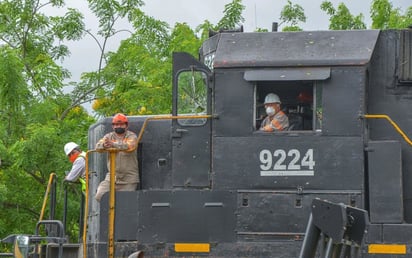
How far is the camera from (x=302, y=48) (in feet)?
41.9

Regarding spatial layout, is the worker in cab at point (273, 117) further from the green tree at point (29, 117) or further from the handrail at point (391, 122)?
the green tree at point (29, 117)

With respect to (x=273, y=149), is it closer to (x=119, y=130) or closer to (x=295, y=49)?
(x=295, y=49)

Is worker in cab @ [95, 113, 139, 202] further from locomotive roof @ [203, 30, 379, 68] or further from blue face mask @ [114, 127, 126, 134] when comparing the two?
locomotive roof @ [203, 30, 379, 68]

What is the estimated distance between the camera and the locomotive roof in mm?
12578

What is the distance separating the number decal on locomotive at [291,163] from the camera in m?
12.5

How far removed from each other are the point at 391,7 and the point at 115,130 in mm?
17496

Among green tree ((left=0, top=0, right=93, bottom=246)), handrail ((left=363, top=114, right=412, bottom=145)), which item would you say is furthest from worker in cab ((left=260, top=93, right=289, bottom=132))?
green tree ((left=0, top=0, right=93, bottom=246))

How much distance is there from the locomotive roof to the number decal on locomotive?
39.8 inches

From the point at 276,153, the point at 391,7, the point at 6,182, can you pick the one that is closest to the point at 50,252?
the point at 276,153

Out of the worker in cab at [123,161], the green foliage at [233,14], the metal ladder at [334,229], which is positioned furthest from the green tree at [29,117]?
the metal ladder at [334,229]

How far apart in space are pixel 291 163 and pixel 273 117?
22.5 inches

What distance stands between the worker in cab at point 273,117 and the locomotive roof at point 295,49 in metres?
0.40

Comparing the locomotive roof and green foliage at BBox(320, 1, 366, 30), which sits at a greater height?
green foliage at BBox(320, 1, 366, 30)

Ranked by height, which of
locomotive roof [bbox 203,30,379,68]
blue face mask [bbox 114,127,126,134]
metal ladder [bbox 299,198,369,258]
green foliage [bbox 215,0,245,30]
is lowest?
metal ladder [bbox 299,198,369,258]
